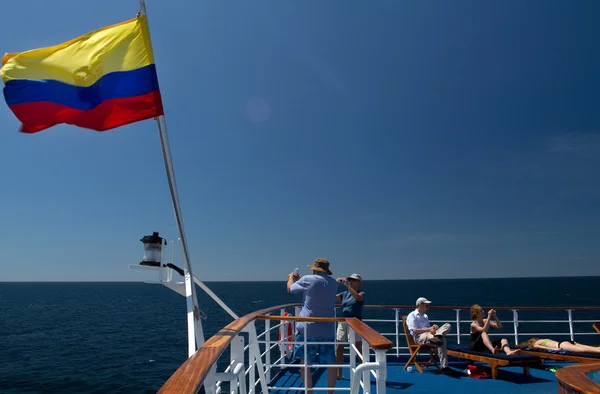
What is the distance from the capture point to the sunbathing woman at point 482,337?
5664 mm

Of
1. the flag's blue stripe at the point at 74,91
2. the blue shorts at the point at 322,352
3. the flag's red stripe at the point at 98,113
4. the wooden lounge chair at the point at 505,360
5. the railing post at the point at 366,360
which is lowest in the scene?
the wooden lounge chair at the point at 505,360

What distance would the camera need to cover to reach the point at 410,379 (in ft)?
17.5

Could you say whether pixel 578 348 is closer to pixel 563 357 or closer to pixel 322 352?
pixel 563 357

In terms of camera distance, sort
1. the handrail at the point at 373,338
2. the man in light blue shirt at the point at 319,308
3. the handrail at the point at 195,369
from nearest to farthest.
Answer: the handrail at the point at 195,369 → the handrail at the point at 373,338 → the man in light blue shirt at the point at 319,308

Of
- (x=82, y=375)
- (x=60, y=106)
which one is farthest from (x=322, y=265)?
(x=82, y=375)

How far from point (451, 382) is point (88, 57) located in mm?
5280

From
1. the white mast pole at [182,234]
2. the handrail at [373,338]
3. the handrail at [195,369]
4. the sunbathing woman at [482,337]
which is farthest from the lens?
the sunbathing woman at [482,337]

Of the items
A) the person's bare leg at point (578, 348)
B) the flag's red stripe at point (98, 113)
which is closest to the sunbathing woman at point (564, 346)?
the person's bare leg at point (578, 348)

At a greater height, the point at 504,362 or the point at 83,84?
the point at 83,84

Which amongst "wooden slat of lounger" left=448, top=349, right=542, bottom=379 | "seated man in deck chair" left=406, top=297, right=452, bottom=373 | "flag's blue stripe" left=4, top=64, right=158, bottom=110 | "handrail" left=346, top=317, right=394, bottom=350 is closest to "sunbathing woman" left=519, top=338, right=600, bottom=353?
"wooden slat of lounger" left=448, top=349, right=542, bottom=379

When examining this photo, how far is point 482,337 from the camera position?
226 inches

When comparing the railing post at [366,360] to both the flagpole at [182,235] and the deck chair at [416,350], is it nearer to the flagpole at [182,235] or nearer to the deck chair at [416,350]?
the flagpole at [182,235]

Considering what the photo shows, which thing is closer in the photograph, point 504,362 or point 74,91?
point 74,91

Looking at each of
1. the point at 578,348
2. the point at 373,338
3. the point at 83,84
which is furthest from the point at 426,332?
the point at 83,84
